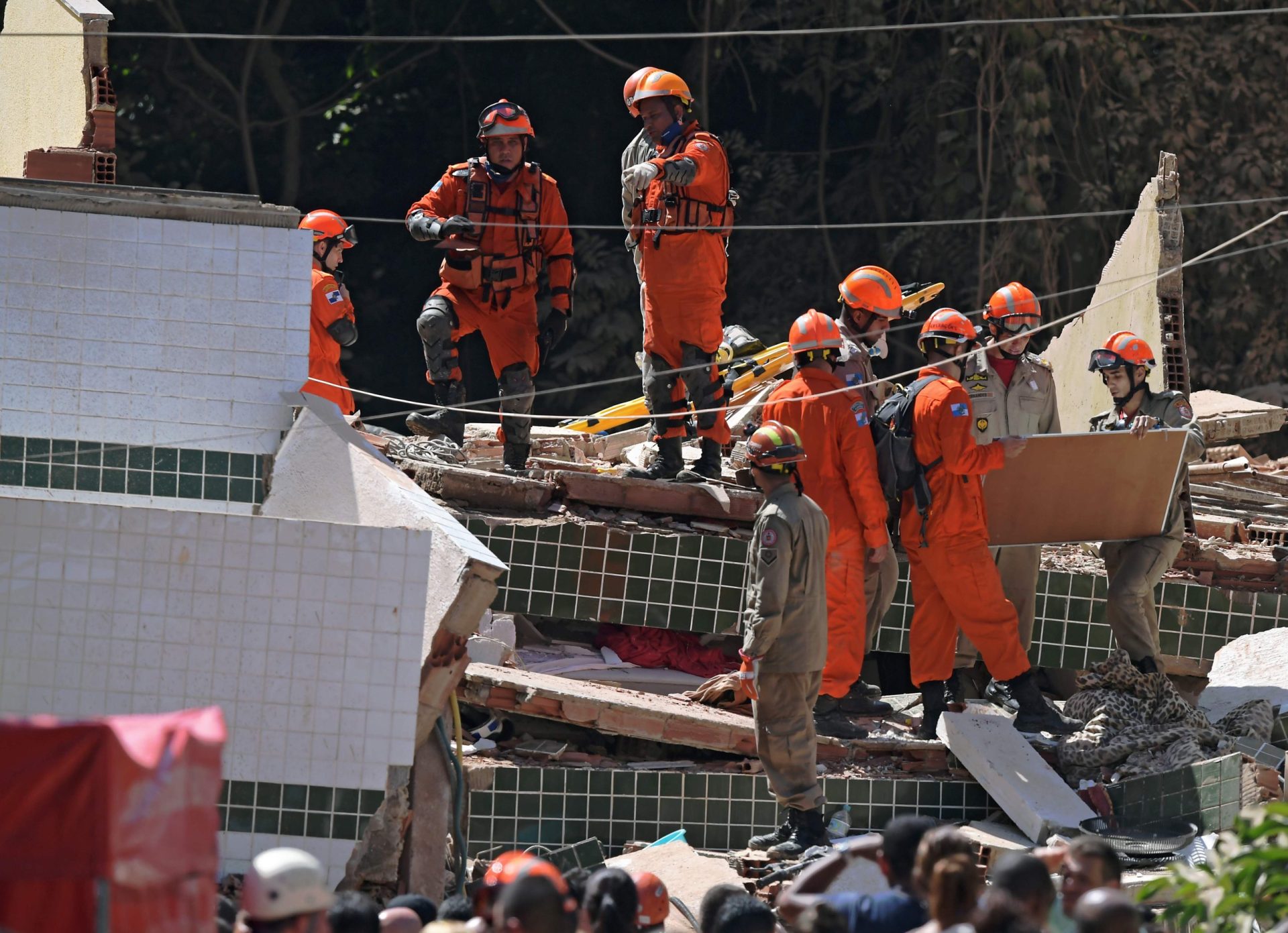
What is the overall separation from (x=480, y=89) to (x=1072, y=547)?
10.5 meters

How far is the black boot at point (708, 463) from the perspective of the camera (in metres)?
9.88

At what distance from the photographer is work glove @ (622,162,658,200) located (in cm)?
947

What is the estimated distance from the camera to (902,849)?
4895 mm

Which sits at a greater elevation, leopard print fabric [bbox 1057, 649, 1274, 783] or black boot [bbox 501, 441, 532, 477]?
black boot [bbox 501, 441, 532, 477]

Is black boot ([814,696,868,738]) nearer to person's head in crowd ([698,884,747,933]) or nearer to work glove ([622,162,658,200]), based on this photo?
work glove ([622,162,658,200])

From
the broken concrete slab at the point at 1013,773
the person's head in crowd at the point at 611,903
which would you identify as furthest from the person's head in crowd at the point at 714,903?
the broken concrete slab at the point at 1013,773

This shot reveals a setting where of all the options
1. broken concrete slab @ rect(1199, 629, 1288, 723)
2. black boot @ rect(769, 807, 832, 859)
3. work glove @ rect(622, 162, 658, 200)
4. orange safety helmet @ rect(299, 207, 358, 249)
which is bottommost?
black boot @ rect(769, 807, 832, 859)

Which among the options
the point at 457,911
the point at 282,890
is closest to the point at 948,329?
the point at 457,911

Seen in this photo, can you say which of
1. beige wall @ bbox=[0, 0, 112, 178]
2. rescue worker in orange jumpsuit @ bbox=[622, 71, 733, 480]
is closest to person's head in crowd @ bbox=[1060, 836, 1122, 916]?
rescue worker in orange jumpsuit @ bbox=[622, 71, 733, 480]

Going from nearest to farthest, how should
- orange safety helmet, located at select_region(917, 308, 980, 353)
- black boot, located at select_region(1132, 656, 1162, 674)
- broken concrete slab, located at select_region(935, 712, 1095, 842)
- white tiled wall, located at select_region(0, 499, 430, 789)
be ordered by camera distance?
white tiled wall, located at select_region(0, 499, 430, 789) < broken concrete slab, located at select_region(935, 712, 1095, 842) < orange safety helmet, located at select_region(917, 308, 980, 353) < black boot, located at select_region(1132, 656, 1162, 674)

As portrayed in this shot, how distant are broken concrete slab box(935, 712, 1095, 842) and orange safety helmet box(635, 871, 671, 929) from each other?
3.14 meters

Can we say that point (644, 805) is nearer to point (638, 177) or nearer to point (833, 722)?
point (833, 722)

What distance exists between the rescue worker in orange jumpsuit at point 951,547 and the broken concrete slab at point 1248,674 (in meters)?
1.02

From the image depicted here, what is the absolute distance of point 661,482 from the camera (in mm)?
9641
